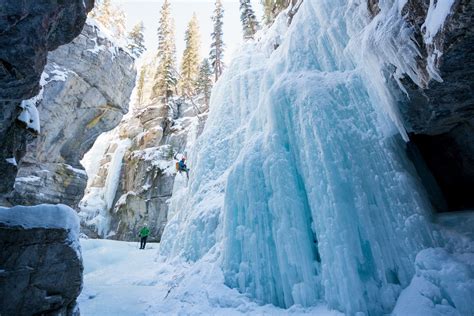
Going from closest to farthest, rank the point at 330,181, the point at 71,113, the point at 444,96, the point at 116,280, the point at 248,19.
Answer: the point at 444,96, the point at 330,181, the point at 116,280, the point at 71,113, the point at 248,19

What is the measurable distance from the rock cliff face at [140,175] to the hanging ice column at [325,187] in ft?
48.4

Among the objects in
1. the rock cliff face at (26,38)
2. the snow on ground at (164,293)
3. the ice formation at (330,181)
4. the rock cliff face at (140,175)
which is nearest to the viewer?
the rock cliff face at (26,38)

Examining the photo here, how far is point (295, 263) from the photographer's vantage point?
21.5 ft

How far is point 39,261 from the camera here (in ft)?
16.2

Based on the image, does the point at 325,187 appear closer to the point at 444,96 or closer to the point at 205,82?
the point at 444,96

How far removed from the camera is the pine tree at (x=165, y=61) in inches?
1251

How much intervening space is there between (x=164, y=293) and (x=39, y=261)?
15.1ft

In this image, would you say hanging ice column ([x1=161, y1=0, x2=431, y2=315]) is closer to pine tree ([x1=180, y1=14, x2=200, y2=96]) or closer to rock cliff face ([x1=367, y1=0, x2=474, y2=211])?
rock cliff face ([x1=367, y1=0, x2=474, y2=211])

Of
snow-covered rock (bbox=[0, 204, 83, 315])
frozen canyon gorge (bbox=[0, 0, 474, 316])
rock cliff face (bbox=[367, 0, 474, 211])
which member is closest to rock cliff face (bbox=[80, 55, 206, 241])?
frozen canyon gorge (bbox=[0, 0, 474, 316])

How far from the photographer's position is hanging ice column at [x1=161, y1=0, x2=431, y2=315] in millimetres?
5602

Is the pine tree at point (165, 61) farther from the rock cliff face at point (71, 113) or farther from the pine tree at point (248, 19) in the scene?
the pine tree at point (248, 19)

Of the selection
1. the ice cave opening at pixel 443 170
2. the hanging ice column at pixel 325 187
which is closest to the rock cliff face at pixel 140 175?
the hanging ice column at pixel 325 187

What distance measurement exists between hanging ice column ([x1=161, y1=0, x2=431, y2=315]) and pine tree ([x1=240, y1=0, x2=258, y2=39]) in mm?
16909

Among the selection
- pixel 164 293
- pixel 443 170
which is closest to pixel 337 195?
pixel 443 170
